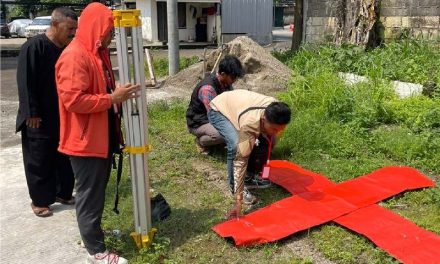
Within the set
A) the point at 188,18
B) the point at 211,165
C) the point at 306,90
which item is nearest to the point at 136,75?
Result: the point at 211,165

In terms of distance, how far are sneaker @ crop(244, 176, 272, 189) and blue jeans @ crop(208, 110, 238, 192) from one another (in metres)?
0.25

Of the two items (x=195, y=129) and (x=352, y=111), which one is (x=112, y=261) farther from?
(x=352, y=111)

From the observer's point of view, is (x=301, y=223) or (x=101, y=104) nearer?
(x=101, y=104)

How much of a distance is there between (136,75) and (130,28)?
304mm

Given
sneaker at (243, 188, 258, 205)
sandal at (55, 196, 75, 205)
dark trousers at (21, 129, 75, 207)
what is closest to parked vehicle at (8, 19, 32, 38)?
sandal at (55, 196, 75, 205)

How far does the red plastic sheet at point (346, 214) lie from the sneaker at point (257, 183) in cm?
11

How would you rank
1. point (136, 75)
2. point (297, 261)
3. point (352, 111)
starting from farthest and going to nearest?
point (352, 111) → point (297, 261) → point (136, 75)

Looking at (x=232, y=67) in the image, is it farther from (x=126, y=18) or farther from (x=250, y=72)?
(x=250, y=72)

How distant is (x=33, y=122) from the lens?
146 inches

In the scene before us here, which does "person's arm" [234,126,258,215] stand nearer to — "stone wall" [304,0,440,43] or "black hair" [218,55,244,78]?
"black hair" [218,55,244,78]

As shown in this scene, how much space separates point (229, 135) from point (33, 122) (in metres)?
1.75

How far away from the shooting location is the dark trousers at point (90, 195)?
2.91m

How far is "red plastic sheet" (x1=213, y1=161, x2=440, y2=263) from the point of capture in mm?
3320

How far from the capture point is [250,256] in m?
3.29
